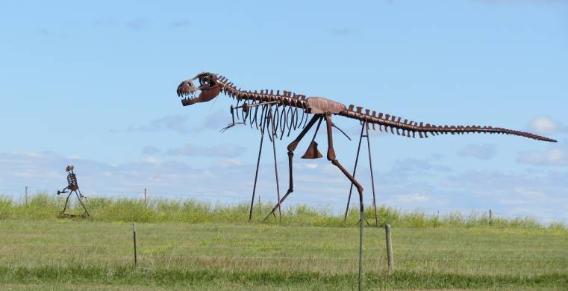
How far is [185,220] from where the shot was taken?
1291 inches

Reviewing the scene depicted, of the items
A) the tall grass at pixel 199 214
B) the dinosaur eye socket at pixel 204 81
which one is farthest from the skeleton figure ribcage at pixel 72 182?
the dinosaur eye socket at pixel 204 81

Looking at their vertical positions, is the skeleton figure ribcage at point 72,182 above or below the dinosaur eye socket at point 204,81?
below

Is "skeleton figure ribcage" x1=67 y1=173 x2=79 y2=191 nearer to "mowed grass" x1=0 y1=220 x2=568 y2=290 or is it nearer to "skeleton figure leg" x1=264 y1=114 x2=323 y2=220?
"mowed grass" x1=0 y1=220 x2=568 y2=290

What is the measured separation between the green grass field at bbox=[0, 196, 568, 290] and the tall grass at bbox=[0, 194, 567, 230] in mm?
69

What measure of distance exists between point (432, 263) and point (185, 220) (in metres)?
13.7

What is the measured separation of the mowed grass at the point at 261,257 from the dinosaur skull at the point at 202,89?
3.27 meters

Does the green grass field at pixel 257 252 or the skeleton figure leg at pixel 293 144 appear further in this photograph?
the skeleton figure leg at pixel 293 144

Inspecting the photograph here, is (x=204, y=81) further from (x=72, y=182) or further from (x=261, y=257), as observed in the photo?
(x=261, y=257)

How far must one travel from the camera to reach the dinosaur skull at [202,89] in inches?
1152

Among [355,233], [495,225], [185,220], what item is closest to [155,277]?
[355,233]

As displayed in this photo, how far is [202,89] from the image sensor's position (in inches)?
1172

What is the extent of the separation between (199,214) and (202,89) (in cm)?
507

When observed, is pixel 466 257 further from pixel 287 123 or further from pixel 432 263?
pixel 287 123

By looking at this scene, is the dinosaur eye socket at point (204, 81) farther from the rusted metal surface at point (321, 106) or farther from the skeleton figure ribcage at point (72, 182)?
the skeleton figure ribcage at point (72, 182)
